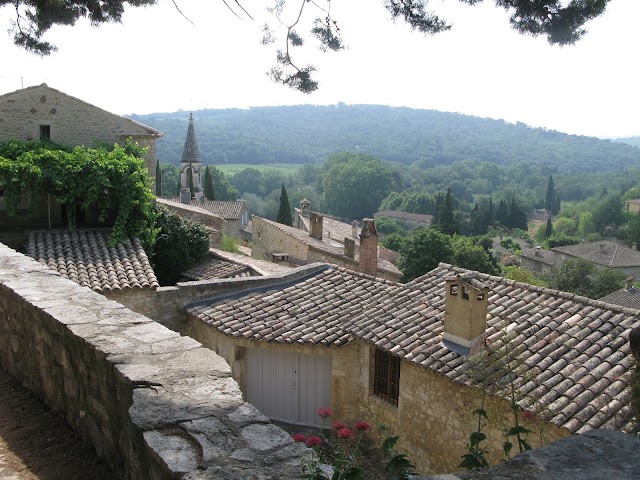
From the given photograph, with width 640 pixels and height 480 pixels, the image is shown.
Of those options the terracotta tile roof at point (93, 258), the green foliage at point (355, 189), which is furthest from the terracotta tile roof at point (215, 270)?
the green foliage at point (355, 189)

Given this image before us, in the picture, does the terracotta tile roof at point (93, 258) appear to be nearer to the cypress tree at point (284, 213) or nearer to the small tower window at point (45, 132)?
the small tower window at point (45, 132)

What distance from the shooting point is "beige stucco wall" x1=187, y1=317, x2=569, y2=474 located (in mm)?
7605

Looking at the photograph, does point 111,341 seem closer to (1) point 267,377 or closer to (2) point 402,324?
(2) point 402,324

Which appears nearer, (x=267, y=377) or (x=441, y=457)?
(x=441, y=457)

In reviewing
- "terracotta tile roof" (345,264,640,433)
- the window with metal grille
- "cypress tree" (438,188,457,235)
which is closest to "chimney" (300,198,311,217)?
"cypress tree" (438,188,457,235)

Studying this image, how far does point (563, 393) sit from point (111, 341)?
18.3ft

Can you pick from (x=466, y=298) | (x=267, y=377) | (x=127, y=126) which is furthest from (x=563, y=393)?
(x=127, y=126)

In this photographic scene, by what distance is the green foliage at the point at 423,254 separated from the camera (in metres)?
36.0

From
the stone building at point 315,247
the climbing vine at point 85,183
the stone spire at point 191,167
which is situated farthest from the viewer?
the stone spire at point 191,167

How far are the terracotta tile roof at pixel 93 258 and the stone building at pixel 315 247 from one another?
7501 millimetres

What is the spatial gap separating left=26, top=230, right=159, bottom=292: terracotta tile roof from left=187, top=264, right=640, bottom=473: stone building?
1.75 metres

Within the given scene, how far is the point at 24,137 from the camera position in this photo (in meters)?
16.4

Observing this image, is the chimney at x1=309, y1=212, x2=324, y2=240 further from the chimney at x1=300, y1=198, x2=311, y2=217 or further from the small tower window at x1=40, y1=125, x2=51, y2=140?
the small tower window at x1=40, y1=125, x2=51, y2=140

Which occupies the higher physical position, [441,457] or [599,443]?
[599,443]
